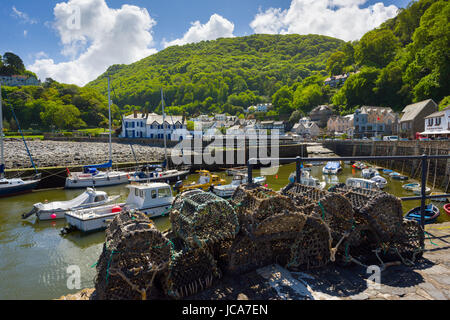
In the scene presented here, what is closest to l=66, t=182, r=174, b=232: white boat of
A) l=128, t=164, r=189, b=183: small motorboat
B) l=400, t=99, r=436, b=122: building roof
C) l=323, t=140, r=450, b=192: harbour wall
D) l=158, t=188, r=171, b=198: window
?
l=158, t=188, r=171, b=198: window

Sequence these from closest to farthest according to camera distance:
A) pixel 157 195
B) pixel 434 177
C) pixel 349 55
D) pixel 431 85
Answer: pixel 157 195 < pixel 434 177 < pixel 431 85 < pixel 349 55

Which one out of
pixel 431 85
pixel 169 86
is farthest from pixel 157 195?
pixel 169 86

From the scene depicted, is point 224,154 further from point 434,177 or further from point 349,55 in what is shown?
point 349,55

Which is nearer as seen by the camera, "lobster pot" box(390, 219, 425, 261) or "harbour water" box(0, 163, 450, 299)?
"lobster pot" box(390, 219, 425, 261)

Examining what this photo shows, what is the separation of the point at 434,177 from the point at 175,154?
98.3ft

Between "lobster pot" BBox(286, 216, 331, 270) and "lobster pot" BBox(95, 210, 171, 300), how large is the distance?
5.60ft

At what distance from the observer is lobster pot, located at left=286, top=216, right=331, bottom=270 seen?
345cm

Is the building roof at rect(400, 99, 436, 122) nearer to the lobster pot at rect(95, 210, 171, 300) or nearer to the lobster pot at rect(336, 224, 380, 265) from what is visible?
the lobster pot at rect(336, 224, 380, 265)

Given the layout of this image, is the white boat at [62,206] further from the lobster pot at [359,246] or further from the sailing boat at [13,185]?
the lobster pot at [359,246]

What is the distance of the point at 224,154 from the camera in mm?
39875

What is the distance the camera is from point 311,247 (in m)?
3.55

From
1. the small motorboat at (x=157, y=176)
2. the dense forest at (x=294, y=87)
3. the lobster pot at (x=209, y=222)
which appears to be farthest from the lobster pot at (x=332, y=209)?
the dense forest at (x=294, y=87)
